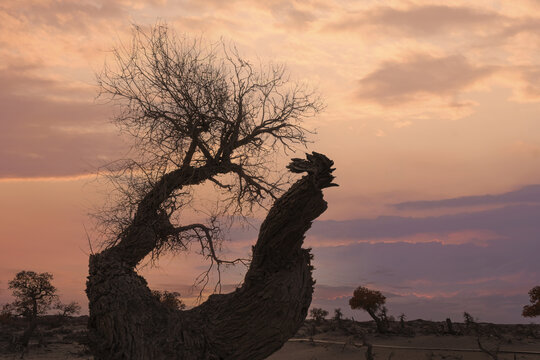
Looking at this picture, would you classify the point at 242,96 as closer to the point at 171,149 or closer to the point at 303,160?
the point at 171,149

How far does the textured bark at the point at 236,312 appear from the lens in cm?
932

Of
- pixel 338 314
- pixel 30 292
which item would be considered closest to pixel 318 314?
pixel 338 314

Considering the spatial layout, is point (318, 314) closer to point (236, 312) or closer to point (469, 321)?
point (469, 321)

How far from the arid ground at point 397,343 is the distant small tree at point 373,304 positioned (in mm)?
661

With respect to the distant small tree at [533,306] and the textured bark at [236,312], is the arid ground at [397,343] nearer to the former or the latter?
the distant small tree at [533,306]

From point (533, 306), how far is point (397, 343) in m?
6.89

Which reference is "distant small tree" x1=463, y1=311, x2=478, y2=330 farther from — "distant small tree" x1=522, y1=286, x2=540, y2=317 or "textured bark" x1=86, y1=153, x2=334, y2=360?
"textured bark" x1=86, y1=153, x2=334, y2=360

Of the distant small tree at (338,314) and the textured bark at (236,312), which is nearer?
the textured bark at (236,312)

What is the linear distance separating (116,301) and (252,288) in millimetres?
2823

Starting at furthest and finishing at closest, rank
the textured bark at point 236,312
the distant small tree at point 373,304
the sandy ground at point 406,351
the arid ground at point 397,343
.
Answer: the distant small tree at point 373,304
the arid ground at point 397,343
the sandy ground at point 406,351
the textured bark at point 236,312

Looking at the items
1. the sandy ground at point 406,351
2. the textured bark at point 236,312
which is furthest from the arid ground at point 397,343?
the textured bark at point 236,312

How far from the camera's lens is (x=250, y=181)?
14.4 metres

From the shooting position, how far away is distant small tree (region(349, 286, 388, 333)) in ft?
99.9

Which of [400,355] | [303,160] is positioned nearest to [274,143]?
[303,160]
